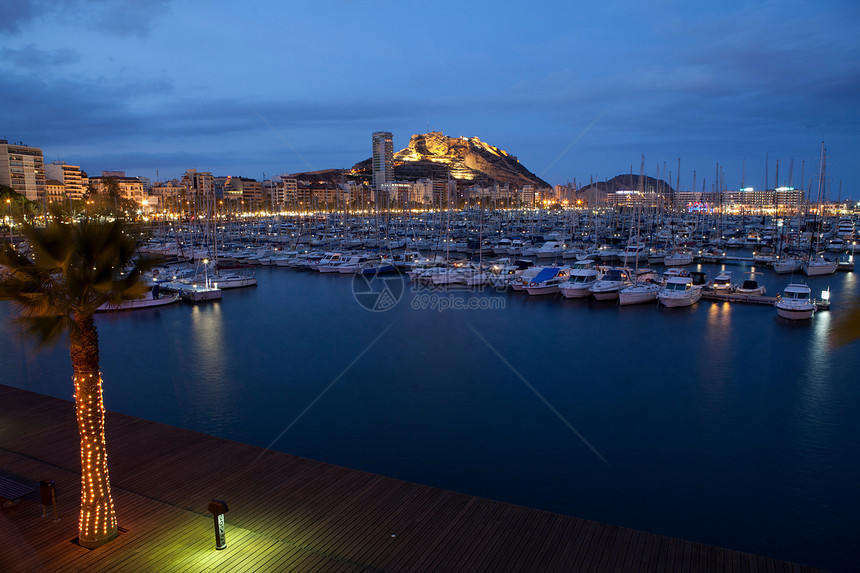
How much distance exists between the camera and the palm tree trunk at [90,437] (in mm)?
5789

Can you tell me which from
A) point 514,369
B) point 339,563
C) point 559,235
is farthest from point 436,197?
point 339,563

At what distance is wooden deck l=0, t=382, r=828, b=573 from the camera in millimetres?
5609

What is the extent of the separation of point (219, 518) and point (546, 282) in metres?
23.9

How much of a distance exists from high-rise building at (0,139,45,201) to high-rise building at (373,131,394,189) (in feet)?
331

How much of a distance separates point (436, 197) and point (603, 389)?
507ft

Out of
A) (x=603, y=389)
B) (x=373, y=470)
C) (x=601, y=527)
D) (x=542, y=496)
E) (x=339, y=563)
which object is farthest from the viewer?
(x=603, y=389)

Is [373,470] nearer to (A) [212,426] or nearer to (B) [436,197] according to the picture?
(A) [212,426]

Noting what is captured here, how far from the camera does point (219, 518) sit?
18.9ft

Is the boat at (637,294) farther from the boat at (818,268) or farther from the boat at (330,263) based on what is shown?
the boat at (330,263)

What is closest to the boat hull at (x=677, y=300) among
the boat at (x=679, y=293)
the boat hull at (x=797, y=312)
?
the boat at (x=679, y=293)

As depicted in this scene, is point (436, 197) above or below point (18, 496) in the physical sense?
above

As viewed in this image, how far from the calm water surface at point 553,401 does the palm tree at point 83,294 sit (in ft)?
2.08

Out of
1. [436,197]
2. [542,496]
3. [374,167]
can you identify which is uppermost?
[374,167]

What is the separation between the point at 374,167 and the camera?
196m
